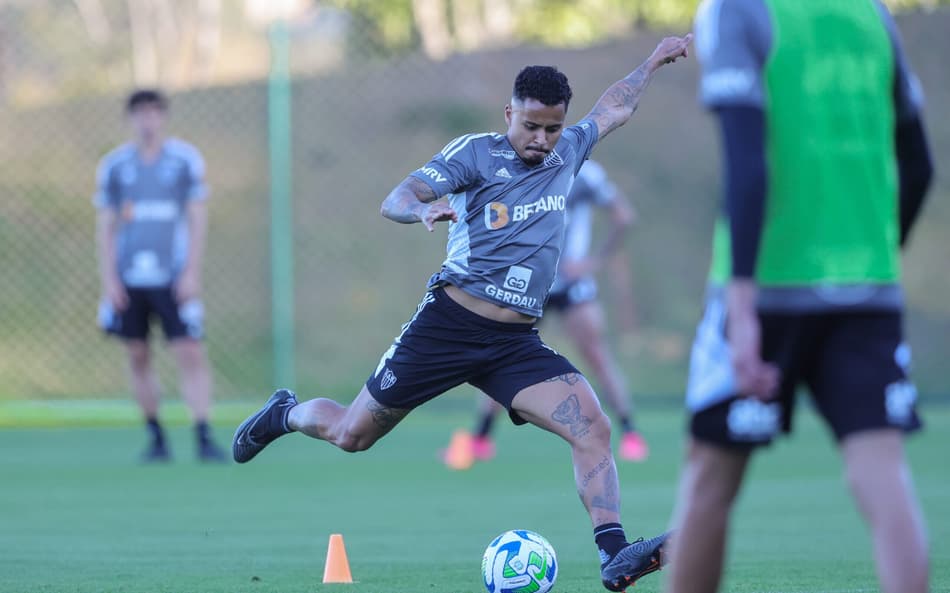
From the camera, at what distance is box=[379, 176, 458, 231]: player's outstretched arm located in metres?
→ 5.18

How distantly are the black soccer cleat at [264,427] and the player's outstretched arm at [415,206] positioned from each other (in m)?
1.64

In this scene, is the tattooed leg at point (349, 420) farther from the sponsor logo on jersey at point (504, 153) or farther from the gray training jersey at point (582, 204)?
the gray training jersey at point (582, 204)

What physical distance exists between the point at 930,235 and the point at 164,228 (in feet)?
23.5

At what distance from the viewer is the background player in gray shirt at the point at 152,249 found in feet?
39.4

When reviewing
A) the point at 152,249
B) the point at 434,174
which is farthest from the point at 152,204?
the point at 434,174

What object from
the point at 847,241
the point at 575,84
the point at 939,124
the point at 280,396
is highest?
the point at 575,84

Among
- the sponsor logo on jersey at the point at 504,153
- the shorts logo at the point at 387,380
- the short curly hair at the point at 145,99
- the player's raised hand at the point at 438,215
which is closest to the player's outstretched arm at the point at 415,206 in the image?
the player's raised hand at the point at 438,215

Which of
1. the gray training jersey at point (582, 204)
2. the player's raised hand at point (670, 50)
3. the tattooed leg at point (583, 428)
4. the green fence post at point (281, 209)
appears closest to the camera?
the tattooed leg at point (583, 428)

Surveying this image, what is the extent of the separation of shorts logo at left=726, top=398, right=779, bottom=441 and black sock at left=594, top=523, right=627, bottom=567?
198cm

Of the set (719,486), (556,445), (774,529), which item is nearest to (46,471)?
(556,445)

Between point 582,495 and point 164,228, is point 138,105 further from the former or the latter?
point 582,495

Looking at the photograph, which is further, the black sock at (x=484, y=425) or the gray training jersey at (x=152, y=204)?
the gray training jersey at (x=152, y=204)

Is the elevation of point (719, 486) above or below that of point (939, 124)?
below

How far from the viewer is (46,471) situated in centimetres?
1118
